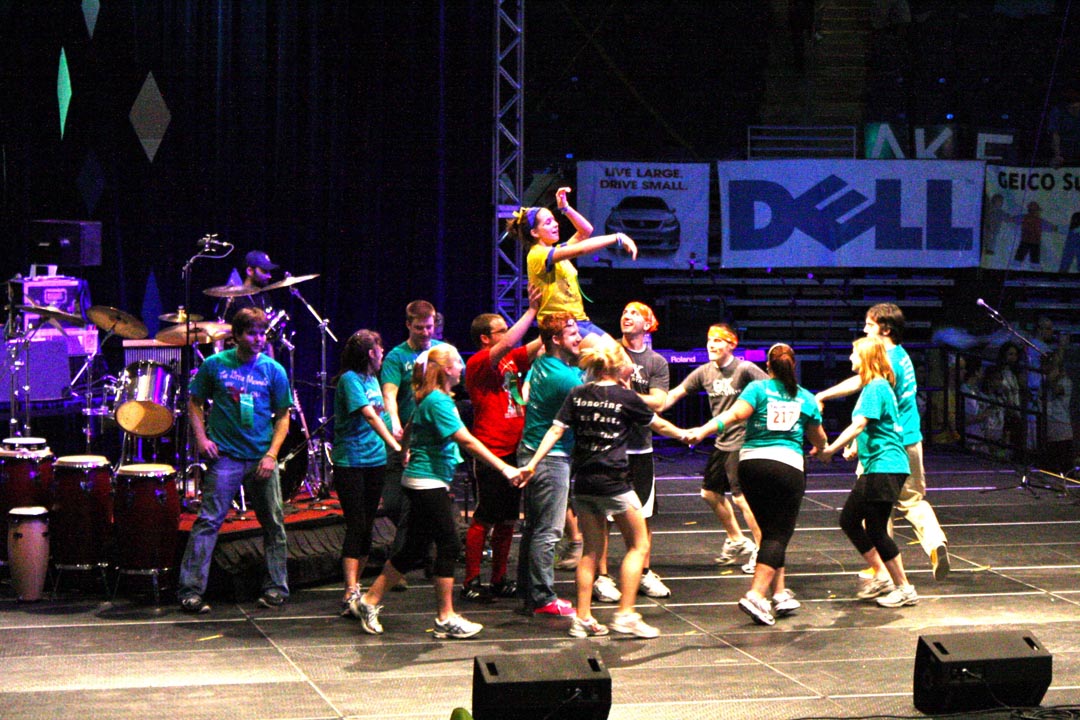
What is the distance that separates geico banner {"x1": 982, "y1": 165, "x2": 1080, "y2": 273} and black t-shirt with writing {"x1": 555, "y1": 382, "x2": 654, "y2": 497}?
9.96m

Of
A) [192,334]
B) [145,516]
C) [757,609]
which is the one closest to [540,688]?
[757,609]

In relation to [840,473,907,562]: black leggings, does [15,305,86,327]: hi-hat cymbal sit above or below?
above

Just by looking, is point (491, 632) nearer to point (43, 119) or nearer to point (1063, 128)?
point (43, 119)

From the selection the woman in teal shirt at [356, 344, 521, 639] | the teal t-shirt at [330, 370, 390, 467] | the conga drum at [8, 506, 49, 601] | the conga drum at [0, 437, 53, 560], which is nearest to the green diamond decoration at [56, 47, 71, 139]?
the conga drum at [0, 437, 53, 560]

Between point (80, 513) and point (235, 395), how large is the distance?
132 cm

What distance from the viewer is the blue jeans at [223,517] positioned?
321 inches

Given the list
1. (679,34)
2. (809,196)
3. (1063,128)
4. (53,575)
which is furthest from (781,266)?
(53,575)

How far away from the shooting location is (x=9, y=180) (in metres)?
12.8

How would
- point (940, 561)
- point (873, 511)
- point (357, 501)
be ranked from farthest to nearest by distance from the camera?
point (940, 561) < point (873, 511) < point (357, 501)

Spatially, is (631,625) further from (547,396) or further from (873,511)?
(873,511)

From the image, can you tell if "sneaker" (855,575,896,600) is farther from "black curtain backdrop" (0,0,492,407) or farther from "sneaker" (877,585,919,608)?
"black curtain backdrop" (0,0,492,407)

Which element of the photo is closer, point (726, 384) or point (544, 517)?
point (544, 517)

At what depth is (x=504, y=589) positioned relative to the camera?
8.48 meters

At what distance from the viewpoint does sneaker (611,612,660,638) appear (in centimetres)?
742
